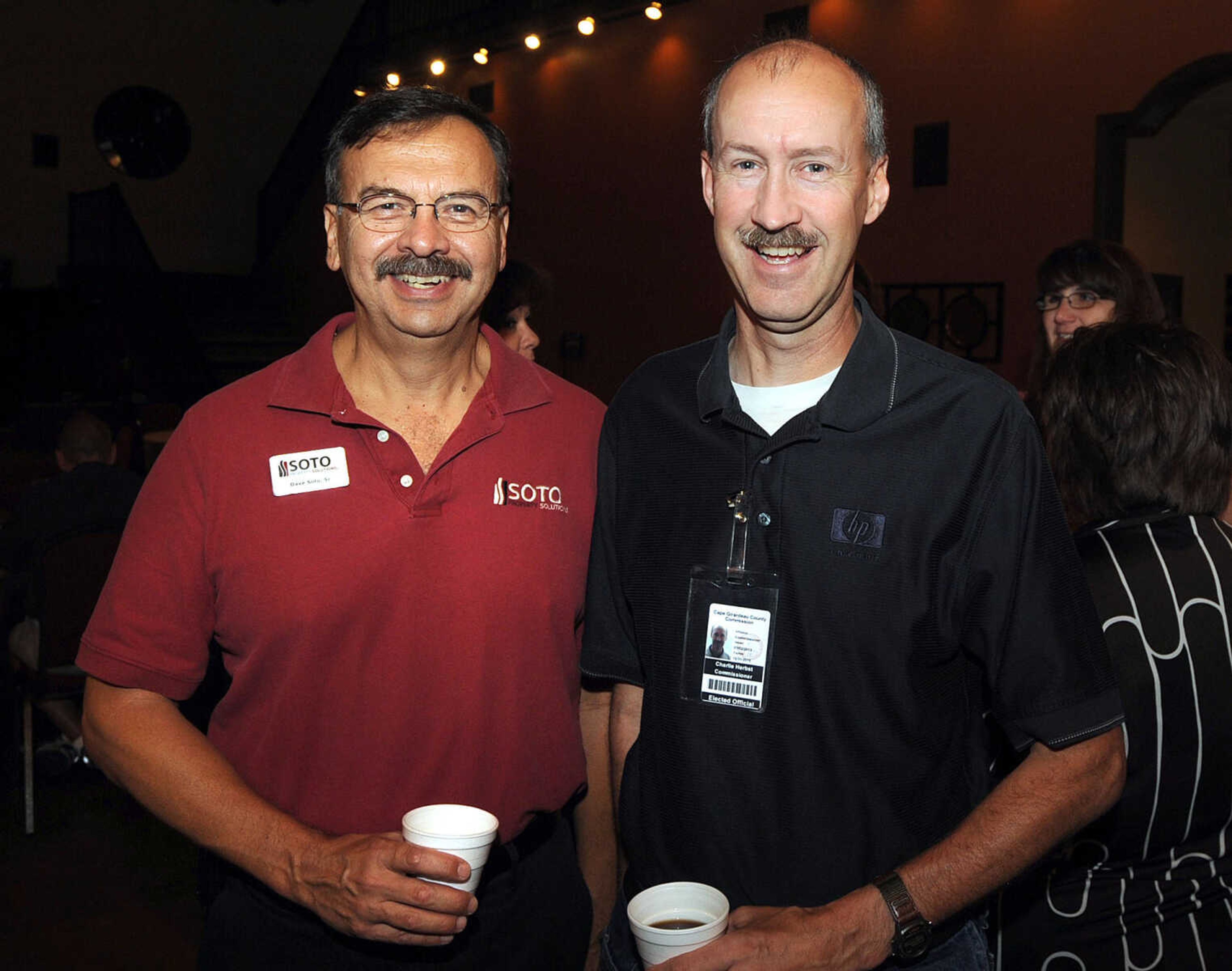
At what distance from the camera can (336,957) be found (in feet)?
5.44

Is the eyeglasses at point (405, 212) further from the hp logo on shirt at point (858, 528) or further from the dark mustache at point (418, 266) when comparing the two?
the hp logo on shirt at point (858, 528)

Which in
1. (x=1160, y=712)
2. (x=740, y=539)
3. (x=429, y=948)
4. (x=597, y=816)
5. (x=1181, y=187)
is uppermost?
(x=1181, y=187)

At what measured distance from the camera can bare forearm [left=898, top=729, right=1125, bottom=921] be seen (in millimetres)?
1394

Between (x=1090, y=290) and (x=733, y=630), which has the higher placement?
(x=1090, y=290)

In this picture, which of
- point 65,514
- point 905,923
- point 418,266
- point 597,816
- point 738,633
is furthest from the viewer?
point 65,514

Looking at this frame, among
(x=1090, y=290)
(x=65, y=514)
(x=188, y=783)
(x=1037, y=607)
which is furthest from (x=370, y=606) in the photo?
(x=65, y=514)

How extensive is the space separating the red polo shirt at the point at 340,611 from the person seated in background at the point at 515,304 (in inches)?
83.8

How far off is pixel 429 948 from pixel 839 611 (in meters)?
0.81

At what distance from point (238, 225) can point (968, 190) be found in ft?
31.4

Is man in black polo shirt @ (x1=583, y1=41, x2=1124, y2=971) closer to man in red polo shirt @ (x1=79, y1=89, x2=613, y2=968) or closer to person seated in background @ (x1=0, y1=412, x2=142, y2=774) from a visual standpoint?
man in red polo shirt @ (x1=79, y1=89, x2=613, y2=968)

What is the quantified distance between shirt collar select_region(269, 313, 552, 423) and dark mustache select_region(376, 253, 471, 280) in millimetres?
182

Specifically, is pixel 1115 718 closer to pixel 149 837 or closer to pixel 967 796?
pixel 967 796

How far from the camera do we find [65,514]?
4.55 meters

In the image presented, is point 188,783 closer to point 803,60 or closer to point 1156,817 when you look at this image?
point 803,60
